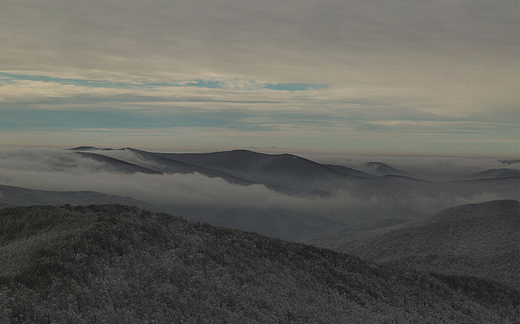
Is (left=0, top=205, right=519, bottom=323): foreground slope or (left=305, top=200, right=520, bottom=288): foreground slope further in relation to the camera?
(left=305, top=200, right=520, bottom=288): foreground slope

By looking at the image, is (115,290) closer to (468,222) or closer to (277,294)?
(277,294)

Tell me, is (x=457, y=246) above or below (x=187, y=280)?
below

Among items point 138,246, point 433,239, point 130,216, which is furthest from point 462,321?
point 433,239

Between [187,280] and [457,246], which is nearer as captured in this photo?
[187,280]

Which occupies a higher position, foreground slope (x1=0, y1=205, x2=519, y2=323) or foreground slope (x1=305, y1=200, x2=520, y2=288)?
foreground slope (x1=0, y1=205, x2=519, y2=323)
